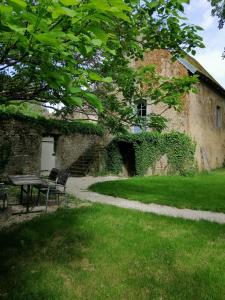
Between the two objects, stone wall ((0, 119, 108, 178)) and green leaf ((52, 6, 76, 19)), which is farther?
stone wall ((0, 119, 108, 178))

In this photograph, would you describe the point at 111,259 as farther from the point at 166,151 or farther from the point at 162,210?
the point at 166,151

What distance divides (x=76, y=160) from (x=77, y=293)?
16.6 metres

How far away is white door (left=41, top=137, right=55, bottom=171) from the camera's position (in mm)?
19845

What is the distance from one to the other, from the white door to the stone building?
260 inches

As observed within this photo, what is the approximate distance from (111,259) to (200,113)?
56.5 feet

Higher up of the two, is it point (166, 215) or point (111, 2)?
point (111, 2)

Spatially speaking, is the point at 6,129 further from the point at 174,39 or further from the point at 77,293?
the point at 77,293

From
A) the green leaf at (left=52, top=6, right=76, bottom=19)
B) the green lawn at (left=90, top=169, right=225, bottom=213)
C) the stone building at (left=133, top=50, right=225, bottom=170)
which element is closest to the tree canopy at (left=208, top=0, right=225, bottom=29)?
the stone building at (left=133, top=50, right=225, bottom=170)

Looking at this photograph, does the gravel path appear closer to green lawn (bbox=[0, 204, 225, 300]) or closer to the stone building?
green lawn (bbox=[0, 204, 225, 300])

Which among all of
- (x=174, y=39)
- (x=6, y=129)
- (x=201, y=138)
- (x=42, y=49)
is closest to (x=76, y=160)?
(x=6, y=129)

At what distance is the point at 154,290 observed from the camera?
13.2ft

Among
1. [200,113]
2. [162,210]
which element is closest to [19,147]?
[162,210]

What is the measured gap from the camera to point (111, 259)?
496 cm

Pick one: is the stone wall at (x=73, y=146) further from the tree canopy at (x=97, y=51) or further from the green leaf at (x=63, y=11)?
the green leaf at (x=63, y=11)
